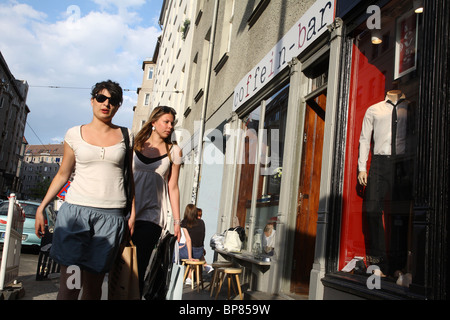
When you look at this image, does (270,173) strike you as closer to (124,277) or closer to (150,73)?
(124,277)

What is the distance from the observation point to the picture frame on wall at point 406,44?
383cm

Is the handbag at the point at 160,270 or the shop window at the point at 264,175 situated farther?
the shop window at the point at 264,175

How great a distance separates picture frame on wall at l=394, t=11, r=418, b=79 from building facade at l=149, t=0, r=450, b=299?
11 millimetres

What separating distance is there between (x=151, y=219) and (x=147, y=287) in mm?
542

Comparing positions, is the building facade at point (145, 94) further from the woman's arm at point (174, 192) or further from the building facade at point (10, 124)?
the woman's arm at point (174, 192)

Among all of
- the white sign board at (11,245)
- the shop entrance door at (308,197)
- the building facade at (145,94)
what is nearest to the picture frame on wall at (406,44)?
the shop entrance door at (308,197)

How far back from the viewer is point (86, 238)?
3.04 metres

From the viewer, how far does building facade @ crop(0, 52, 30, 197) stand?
60.7 m

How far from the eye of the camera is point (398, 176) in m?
3.83

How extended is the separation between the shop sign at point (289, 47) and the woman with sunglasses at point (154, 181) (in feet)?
8.28

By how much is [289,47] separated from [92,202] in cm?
437

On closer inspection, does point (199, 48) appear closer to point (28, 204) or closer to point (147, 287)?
point (28, 204)

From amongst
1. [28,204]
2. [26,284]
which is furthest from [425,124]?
[28,204]

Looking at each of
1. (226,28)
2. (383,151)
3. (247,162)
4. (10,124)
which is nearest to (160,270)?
(383,151)
